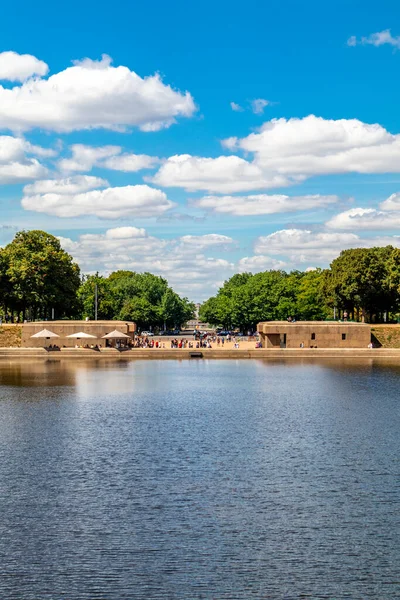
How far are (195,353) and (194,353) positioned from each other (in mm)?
134

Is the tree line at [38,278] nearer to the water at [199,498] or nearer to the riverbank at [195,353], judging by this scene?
the riverbank at [195,353]

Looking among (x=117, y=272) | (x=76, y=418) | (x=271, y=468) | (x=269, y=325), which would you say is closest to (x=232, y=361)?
(x=269, y=325)

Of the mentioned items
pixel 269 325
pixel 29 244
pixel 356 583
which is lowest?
pixel 356 583

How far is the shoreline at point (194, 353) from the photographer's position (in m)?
82.0

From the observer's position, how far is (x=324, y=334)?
86.2 m

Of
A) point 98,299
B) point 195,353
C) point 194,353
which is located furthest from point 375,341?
point 98,299

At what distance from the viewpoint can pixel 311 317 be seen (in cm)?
12456

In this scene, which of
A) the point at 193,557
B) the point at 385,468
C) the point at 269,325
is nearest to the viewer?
the point at 193,557

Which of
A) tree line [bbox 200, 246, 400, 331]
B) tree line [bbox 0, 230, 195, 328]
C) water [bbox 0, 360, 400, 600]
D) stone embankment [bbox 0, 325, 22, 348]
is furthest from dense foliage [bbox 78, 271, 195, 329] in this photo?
water [bbox 0, 360, 400, 600]

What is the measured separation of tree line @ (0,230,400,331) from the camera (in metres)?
93.2

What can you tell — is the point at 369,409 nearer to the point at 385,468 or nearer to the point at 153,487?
the point at 385,468

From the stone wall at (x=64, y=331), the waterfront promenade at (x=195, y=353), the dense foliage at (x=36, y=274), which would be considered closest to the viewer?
the waterfront promenade at (x=195, y=353)

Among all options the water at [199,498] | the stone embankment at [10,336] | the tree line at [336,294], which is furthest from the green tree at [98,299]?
the water at [199,498]

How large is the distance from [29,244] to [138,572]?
274 ft
